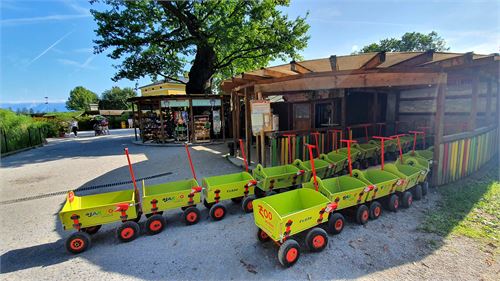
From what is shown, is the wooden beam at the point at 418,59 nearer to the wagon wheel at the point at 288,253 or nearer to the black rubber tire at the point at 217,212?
the wagon wheel at the point at 288,253

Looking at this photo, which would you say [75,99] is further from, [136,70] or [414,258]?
[414,258]

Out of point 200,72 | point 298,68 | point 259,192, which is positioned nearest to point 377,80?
point 298,68

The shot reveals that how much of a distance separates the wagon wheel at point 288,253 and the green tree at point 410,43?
121ft

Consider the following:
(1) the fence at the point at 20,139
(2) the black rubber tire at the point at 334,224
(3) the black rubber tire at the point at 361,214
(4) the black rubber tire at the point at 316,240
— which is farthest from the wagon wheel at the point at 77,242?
(1) the fence at the point at 20,139

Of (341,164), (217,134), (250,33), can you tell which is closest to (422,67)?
(341,164)

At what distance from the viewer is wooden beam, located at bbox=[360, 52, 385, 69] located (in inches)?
131

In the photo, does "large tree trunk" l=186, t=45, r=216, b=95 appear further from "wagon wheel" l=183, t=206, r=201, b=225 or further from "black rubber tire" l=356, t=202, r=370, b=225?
"black rubber tire" l=356, t=202, r=370, b=225

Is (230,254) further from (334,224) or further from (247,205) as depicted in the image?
(334,224)

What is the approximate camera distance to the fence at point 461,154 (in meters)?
4.65

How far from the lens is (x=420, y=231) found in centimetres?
313

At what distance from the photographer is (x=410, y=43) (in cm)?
3247

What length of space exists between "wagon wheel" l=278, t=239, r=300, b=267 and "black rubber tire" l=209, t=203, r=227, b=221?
1.37 metres

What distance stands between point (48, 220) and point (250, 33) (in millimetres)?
11578

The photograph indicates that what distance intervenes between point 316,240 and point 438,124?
12.0ft
